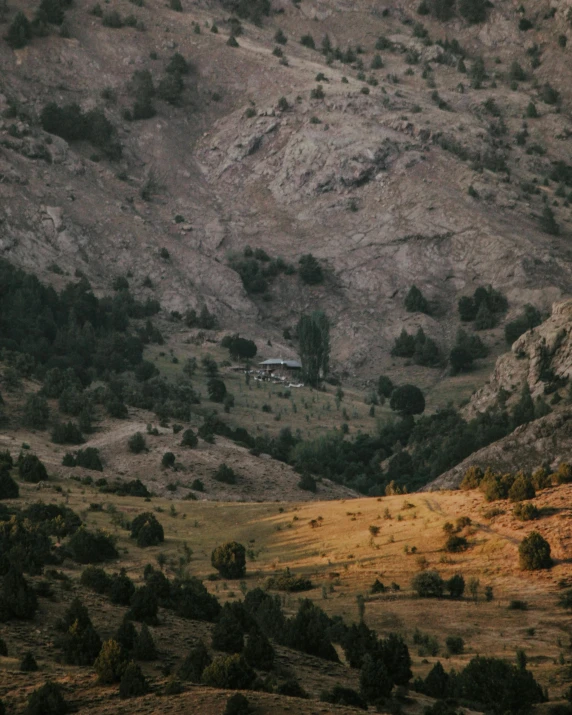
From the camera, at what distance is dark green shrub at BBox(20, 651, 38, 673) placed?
3219cm

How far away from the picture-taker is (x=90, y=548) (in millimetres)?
49281

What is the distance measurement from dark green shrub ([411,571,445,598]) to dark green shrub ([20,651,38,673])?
60.6 ft

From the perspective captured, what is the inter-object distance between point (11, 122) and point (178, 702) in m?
98.3

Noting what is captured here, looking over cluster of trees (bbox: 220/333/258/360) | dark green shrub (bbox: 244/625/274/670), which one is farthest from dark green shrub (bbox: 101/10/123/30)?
dark green shrub (bbox: 244/625/274/670)

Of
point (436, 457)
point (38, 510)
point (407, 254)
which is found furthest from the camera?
point (407, 254)

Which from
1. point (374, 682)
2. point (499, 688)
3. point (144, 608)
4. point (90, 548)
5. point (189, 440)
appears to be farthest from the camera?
point (189, 440)

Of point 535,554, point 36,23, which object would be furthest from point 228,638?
point 36,23

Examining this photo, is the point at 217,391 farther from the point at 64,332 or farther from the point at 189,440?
the point at 189,440

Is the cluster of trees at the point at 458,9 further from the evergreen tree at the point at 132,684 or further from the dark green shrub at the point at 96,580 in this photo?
the evergreen tree at the point at 132,684

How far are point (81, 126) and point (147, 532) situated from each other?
80.6m

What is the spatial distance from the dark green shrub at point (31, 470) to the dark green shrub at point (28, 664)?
1182 inches

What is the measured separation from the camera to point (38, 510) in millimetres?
53594

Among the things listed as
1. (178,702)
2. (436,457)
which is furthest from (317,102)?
(178,702)

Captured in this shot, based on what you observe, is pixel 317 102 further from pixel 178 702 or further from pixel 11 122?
pixel 178 702
